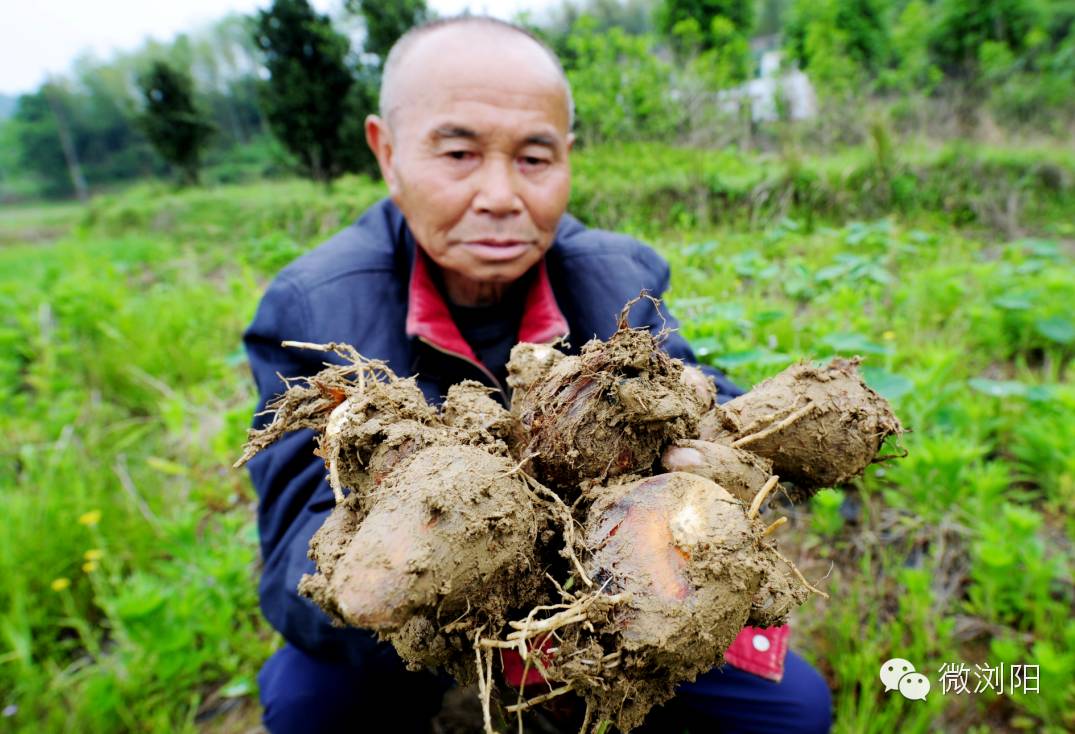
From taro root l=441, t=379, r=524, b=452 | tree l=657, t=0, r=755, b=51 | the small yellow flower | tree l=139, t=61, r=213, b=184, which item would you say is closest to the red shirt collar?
taro root l=441, t=379, r=524, b=452

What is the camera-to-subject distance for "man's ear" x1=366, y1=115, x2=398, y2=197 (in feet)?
5.65

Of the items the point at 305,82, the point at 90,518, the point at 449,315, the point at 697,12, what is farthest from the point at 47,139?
the point at 449,315

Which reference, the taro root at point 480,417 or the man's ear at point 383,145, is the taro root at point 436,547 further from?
the man's ear at point 383,145

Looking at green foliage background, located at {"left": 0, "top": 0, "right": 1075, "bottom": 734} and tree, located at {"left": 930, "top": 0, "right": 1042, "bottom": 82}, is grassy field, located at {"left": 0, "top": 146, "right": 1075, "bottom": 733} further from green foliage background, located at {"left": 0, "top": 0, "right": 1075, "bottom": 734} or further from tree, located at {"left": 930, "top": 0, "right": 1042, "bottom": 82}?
tree, located at {"left": 930, "top": 0, "right": 1042, "bottom": 82}

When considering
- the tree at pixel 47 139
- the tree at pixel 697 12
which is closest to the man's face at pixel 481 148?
the tree at pixel 697 12

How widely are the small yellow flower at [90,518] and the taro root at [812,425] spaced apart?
2550 mm

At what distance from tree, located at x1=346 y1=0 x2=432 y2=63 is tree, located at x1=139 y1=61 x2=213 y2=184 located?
10698mm

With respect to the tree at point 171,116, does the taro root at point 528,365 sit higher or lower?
lower

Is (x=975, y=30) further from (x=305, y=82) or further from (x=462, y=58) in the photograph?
(x=462, y=58)

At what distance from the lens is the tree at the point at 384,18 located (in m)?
10.8

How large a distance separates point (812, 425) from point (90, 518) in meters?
2.73

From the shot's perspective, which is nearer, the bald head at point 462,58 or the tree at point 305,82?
the bald head at point 462,58

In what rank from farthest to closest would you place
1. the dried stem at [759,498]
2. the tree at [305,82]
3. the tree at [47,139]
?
the tree at [47,139]
the tree at [305,82]
the dried stem at [759,498]

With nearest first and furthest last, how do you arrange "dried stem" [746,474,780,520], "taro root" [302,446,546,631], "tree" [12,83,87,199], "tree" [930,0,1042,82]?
"taro root" [302,446,546,631] < "dried stem" [746,474,780,520] < "tree" [930,0,1042,82] < "tree" [12,83,87,199]
